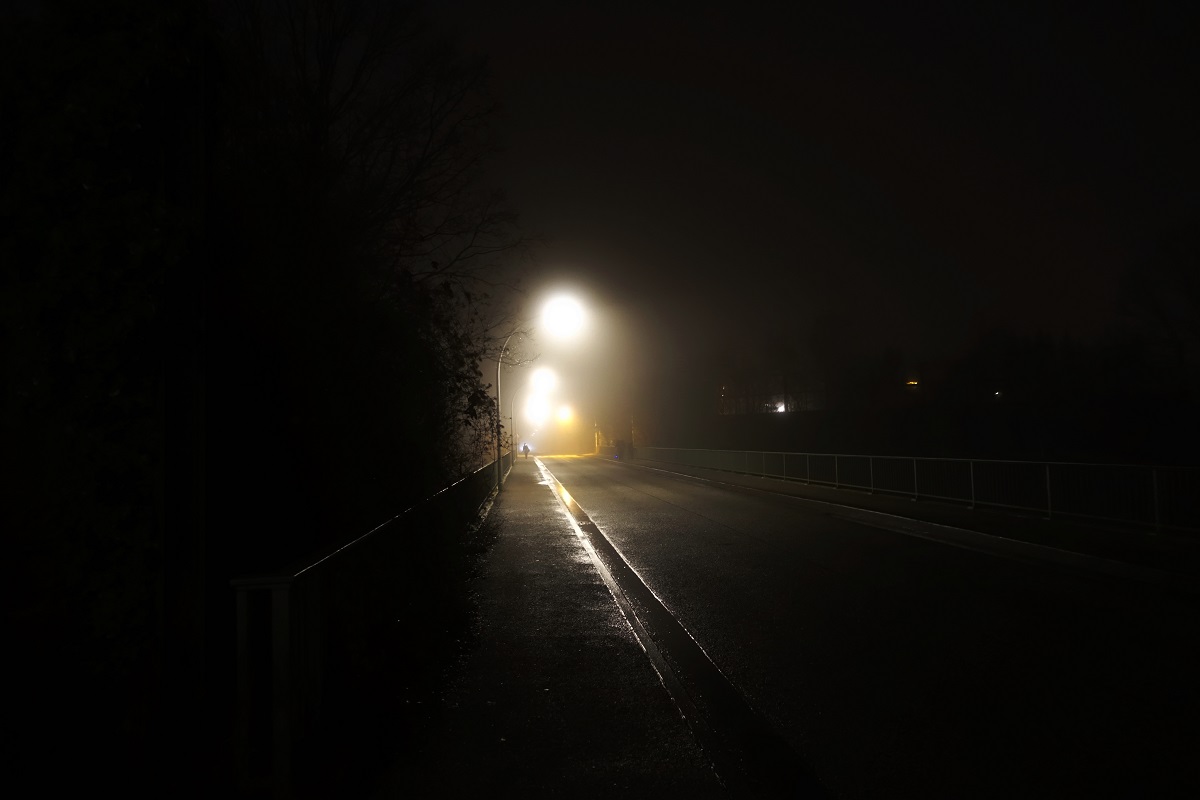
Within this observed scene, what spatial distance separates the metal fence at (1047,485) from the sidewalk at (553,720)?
8820 millimetres

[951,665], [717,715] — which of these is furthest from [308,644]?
[951,665]

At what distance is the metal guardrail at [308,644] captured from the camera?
3.65 m

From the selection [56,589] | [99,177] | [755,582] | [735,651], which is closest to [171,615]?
[56,589]

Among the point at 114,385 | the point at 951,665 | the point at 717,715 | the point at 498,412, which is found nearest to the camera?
the point at 114,385

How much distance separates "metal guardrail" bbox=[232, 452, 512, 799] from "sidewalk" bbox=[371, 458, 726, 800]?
56 centimetres

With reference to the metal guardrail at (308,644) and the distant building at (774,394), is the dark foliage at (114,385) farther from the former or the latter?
the distant building at (774,394)

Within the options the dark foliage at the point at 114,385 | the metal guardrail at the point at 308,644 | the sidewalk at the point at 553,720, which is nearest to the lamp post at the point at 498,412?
the sidewalk at the point at 553,720

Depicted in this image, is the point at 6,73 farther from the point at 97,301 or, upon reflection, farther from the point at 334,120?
the point at 334,120

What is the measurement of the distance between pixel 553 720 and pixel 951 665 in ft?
10.0

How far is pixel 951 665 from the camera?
5602 mm

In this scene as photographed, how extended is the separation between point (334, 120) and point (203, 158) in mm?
6509

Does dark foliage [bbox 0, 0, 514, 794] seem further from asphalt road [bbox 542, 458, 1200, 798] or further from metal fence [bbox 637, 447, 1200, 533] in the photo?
metal fence [bbox 637, 447, 1200, 533]

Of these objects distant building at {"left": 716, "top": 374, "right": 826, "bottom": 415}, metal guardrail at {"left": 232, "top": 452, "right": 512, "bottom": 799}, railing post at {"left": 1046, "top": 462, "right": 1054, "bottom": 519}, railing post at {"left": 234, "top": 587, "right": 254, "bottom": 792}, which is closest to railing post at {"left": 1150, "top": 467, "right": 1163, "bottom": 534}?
railing post at {"left": 1046, "top": 462, "right": 1054, "bottom": 519}

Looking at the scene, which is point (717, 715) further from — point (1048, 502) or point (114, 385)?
point (1048, 502)
